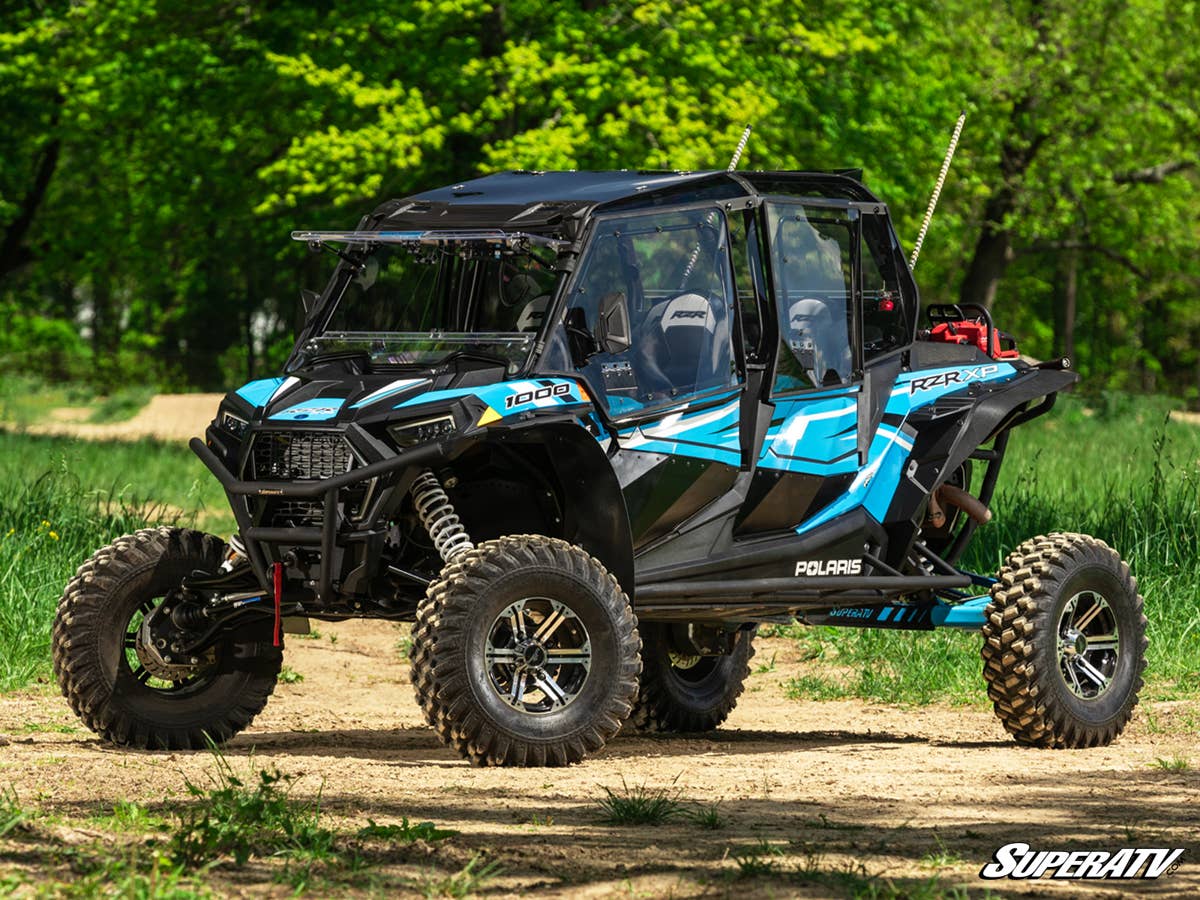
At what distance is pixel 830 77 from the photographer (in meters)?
24.6

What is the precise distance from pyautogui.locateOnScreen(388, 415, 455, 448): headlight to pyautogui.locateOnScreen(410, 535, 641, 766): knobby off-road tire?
18.6 inches

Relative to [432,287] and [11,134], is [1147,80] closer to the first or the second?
[11,134]

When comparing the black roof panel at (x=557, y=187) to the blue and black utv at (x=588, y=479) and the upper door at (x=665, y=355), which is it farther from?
the upper door at (x=665, y=355)

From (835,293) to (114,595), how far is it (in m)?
3.43

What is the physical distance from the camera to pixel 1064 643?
9.11 meters

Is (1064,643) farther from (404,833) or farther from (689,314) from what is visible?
(404,833)

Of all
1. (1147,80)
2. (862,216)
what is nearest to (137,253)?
(1147,80)

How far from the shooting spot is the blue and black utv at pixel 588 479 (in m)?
7.49

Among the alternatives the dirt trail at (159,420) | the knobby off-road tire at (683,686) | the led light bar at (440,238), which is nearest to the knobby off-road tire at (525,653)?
the led light bar at (440,238)

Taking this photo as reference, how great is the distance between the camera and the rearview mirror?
25.3ft

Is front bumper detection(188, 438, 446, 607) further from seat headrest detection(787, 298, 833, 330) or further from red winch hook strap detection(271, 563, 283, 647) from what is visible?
seat headrest detection(787, 298, 833, 330)

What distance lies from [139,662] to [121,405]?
92.3 ft

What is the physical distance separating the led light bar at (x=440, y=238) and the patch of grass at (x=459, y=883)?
329 cm

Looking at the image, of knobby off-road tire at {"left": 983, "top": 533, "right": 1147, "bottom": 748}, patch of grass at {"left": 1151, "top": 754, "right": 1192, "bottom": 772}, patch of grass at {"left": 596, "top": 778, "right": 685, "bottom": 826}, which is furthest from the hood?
patch of grass at {"left": 1151, "top": 754, "right": 1192, "bottom": 772}
